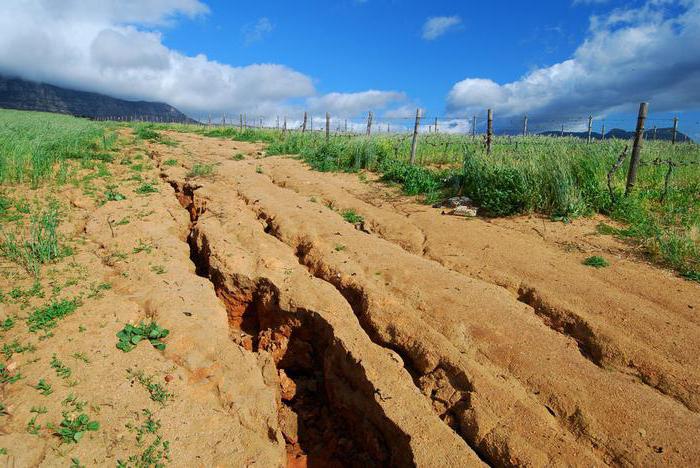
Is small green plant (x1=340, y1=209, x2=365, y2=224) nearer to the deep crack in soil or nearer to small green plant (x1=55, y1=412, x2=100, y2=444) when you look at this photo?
the deep crack in soil

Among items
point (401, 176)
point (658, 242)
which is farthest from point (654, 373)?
point (401, 176)

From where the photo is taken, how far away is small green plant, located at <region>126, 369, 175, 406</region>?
8.72 ft

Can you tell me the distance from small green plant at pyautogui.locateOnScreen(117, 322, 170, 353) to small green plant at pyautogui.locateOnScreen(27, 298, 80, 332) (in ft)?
1.80

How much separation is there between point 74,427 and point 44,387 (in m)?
0.42

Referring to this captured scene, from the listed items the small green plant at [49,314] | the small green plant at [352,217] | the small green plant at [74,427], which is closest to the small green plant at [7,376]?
the small green plant at [49,314]

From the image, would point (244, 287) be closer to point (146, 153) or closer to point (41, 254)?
point (41, 254)

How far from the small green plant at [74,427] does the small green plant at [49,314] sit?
3.40ft

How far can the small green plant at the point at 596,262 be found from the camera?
4129 millimetres

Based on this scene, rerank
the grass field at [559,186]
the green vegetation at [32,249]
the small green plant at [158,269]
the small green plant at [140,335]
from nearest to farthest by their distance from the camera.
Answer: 1. the small green plant at [140,335]
2. the green vegetation at [32,249]
3. the small green plant at [158,269]
4. the grass field at [559,186]

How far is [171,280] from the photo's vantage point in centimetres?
402

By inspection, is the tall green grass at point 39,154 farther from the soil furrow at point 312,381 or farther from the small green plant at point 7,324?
the soil furrow at point 312,381

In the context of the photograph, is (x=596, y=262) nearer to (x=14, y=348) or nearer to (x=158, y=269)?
(x=158, y=269)

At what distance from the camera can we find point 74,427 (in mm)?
2350

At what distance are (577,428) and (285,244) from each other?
139 inches
